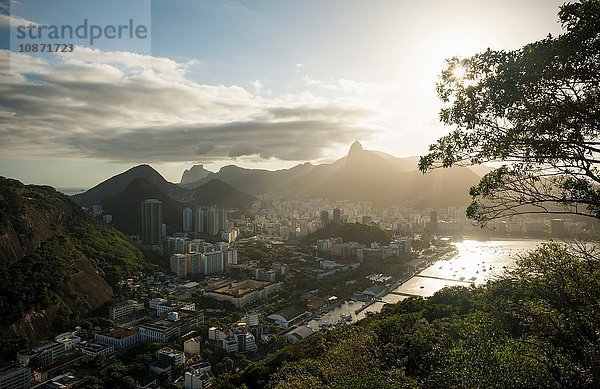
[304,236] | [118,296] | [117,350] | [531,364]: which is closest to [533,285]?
[531,364]

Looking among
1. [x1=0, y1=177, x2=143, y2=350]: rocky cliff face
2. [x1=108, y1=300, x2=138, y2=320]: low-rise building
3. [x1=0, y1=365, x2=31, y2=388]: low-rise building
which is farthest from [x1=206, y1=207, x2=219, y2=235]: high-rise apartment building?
[x1=0, y1=365, x2=31, y2=388]: low-rise building

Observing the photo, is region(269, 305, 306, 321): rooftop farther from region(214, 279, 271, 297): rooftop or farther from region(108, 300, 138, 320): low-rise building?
region(108, 300, 138, 320): low-rise building

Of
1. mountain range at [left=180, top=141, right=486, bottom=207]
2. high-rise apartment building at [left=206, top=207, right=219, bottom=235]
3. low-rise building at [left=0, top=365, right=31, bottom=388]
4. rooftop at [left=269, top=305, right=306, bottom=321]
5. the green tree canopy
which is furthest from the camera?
mountain range at [left=180, top=141, right=486, bottom=207]

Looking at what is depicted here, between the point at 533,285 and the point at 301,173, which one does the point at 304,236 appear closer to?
the point at 533,285

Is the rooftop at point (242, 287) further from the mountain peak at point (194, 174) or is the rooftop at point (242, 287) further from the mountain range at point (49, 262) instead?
the mountain peak at point (194, 174)

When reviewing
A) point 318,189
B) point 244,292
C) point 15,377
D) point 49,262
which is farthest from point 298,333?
point 318,189
